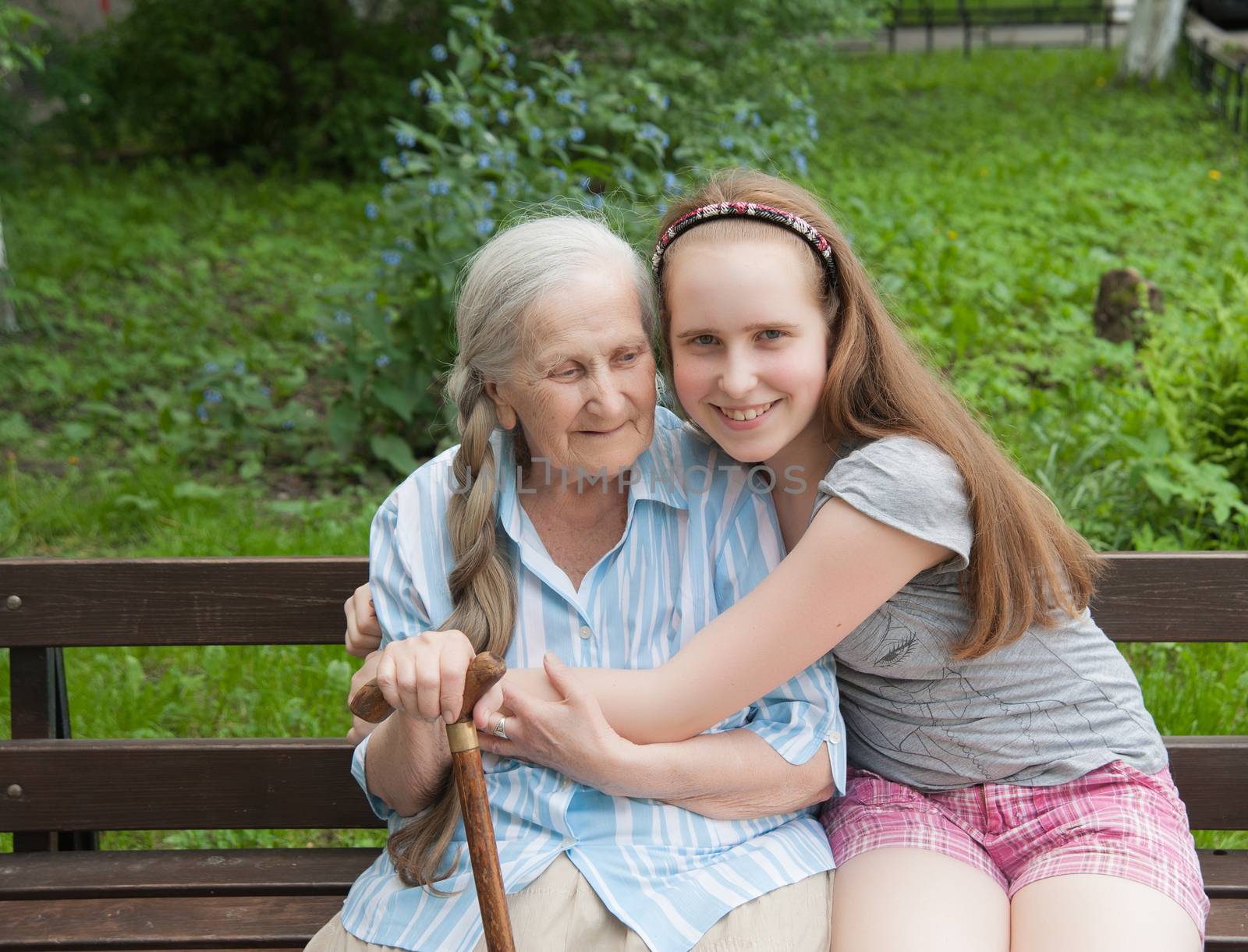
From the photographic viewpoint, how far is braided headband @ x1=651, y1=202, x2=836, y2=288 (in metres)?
2.18

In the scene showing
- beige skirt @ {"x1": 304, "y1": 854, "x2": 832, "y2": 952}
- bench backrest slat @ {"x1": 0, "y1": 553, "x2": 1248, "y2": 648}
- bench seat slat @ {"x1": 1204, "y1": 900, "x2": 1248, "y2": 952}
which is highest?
bench backrest slat @ {"x1": 0, "y1": 553, "x2": 1248, "y2": 648}

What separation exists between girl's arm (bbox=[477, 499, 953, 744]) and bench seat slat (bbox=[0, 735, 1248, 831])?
2.51 ft

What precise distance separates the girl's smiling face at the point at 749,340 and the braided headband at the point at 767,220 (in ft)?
0.10

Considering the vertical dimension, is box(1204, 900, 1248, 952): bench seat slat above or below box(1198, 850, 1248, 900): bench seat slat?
above

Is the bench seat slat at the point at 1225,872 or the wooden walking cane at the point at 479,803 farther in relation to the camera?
the bench seat slat at the point at 1225,872

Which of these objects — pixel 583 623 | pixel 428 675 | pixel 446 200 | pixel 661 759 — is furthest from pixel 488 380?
pixel 446 200

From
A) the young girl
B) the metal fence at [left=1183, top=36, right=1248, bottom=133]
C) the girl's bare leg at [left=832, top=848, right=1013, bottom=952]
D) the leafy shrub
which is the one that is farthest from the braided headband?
the metal fence at [left=1183, top=36, right=1248, bottom=133]

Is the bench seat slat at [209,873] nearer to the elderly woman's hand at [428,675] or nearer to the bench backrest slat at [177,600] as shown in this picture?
the bench backrest slat at [177,600]

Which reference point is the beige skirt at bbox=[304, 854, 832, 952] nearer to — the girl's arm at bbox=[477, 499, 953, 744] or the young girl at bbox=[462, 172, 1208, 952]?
the young girl at bbox=[462, 172, 1208, 952]

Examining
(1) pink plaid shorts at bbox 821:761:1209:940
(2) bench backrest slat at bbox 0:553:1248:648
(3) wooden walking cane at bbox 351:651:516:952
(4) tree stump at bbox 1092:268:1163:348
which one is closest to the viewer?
(3) wooden walking cane at bbox 351:651:516:952

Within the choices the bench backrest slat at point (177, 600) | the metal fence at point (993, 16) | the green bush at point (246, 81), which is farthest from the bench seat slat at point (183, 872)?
the metal fence at point (993, 16)

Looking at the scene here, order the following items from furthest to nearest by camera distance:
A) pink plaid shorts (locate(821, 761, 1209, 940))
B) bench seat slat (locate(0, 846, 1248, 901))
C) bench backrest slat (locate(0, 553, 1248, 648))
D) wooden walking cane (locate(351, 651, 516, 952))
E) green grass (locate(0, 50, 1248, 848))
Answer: green grass (locate(0, 50, 1248, 848)) < bench backrest slat (locate(0, 553, 1248, 648)) < bench seat slat (locate(0, 846, 1248, 901)) < pink plaid shorts (locate(821, 761, 1209, 940)) < wooden walking cane (locate(351, 651, 516, 952))

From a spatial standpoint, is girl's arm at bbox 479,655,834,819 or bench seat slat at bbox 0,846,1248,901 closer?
girl's arm at bbox 479,655,834,819

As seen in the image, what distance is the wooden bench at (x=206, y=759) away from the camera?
2.58 m
